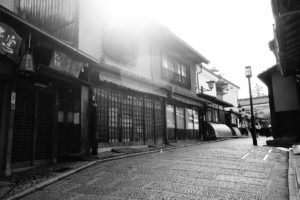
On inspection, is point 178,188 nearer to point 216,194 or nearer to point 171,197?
point 171,197

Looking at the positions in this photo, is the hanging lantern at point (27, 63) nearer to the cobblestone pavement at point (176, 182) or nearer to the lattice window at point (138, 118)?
the cobblestone pavement at point (176, 182)

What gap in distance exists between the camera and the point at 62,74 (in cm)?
967

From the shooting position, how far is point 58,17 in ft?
37.3

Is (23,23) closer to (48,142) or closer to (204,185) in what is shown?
(48,142)

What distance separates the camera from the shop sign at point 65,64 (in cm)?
914

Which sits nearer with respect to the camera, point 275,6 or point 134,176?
point 275,6

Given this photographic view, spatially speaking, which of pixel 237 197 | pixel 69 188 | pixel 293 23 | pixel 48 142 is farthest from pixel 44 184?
pixel 293 23

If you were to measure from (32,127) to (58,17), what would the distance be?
5575 mm

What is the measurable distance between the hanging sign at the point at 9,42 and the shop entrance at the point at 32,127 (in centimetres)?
204

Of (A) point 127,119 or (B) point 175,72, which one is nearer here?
(A) point 127,119

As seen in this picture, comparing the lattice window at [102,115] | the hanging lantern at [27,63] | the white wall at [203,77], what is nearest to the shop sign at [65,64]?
the hanging lantern at [27,63]

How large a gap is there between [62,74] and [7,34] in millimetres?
2824

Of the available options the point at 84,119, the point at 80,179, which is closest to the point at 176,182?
the point at 80,179

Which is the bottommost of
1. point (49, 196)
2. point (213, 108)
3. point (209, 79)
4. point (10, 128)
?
point (49, 196)
